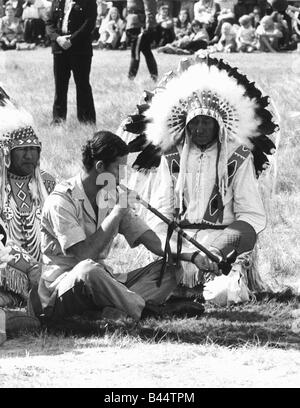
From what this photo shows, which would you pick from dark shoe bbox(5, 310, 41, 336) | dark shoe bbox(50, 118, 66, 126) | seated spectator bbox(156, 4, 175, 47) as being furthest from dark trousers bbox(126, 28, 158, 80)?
dark shoe bbox(5, 310, 41, 336)

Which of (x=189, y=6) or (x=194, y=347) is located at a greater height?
(x=189, y=6)

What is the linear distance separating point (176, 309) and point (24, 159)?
1.34 m

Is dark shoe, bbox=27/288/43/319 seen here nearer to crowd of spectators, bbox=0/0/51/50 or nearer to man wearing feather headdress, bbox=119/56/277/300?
man wearing feather headdress, bbox=119/56/277/300

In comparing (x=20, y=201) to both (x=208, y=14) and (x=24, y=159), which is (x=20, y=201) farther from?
(x=208, y=14)

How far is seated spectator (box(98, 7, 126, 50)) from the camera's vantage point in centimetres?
2188

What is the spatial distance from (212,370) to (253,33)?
1523 cm

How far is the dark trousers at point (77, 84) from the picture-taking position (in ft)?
37.9

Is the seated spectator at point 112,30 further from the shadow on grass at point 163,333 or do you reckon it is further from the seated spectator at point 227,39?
the shadow on grass at point 163,333

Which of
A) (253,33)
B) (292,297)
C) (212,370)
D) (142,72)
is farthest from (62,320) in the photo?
(253,33)

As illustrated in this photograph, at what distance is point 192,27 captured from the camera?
69.0 feet

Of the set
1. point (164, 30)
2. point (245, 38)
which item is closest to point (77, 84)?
point (245, 38)

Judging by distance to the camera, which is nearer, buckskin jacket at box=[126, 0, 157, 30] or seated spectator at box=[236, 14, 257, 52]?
buckskin jacket at box=[126, 0, 157, 30]

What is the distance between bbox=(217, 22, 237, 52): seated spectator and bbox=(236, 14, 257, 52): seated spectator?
0.09 meters
